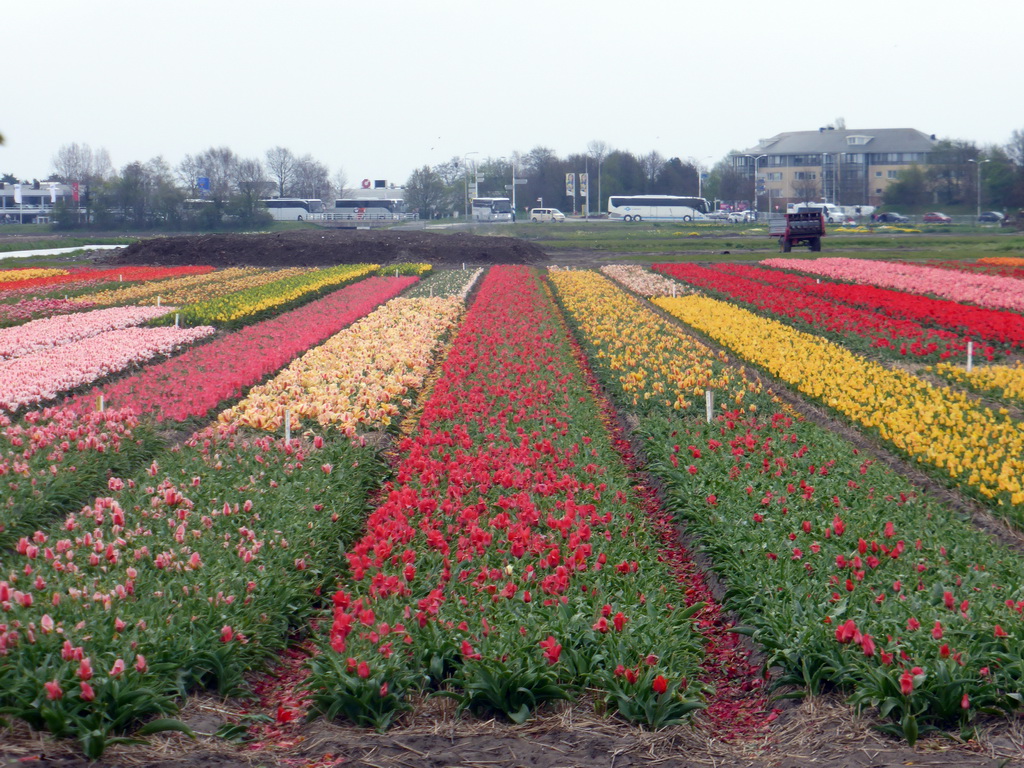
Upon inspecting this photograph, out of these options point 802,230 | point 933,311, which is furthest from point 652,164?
point 933,311

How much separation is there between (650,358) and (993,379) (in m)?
5.17

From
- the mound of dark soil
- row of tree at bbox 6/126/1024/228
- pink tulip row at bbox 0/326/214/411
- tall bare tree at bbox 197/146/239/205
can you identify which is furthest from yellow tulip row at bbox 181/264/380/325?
tall bare tree at bbox 197/146/239/205

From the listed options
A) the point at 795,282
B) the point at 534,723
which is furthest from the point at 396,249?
the point at 534,723

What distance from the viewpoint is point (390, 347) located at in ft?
60.5

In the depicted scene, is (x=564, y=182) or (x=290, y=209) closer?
(x=290, y=209)

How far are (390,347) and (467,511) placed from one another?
35.6ft

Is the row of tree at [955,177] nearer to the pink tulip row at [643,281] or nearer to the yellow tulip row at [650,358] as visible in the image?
the pink tulip row at [643,281]

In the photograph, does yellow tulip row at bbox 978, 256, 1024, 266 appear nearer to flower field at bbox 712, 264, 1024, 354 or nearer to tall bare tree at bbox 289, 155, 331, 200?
flower field at bbox 712, 264, 1024, 354

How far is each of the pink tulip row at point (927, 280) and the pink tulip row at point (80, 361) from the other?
1985cm

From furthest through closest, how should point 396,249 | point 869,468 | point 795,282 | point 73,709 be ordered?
point 396,249 < point 795,282 < point 869,468 < point 73,709

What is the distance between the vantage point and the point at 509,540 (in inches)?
308

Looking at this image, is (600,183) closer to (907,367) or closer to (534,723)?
(907,367)

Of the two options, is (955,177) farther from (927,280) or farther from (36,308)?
(36,308)

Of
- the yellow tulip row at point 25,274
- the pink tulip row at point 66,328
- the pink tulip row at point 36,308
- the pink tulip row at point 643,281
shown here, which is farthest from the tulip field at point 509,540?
the yellow tulip row at point 25,274
